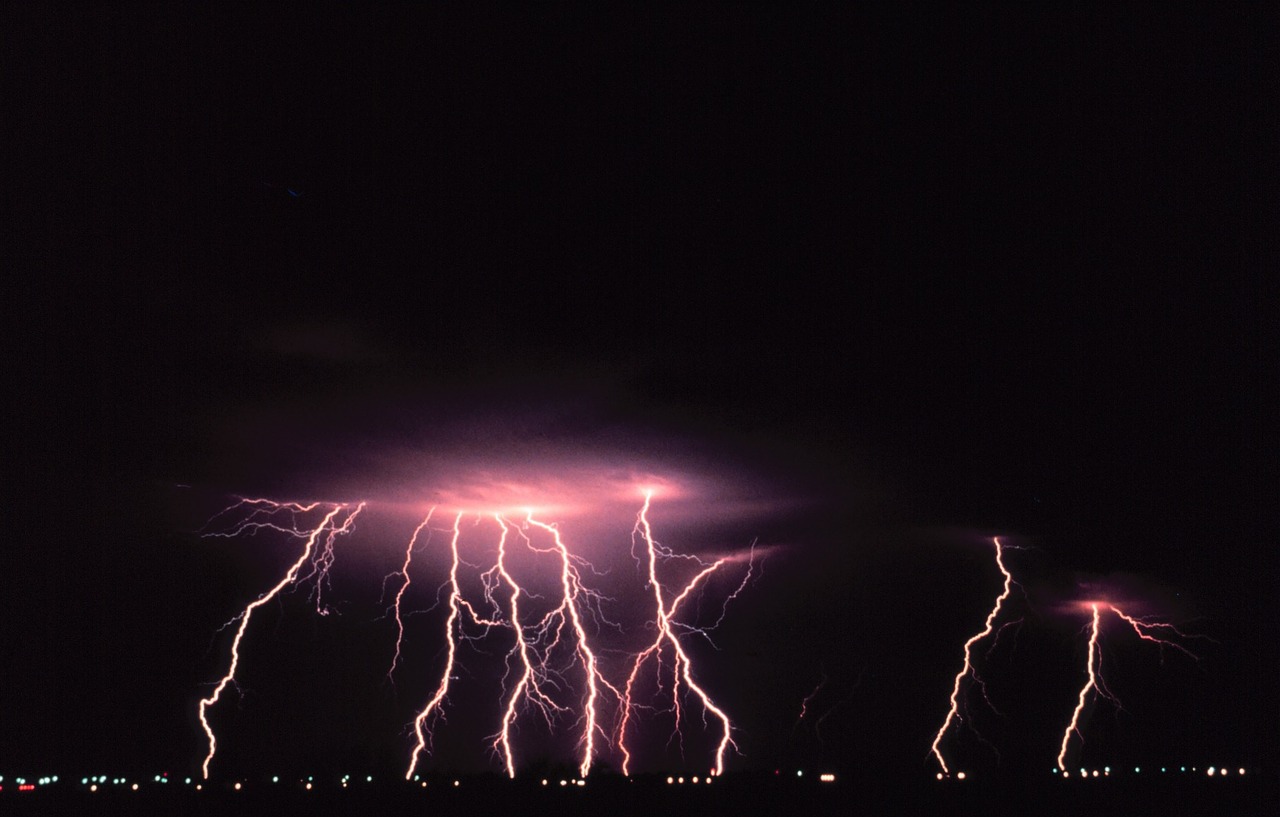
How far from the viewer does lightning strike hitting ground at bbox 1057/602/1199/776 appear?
11289 mm

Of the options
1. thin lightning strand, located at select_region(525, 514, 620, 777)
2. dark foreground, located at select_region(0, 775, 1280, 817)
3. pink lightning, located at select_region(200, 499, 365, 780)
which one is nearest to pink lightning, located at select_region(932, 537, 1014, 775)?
dark foreground, located at select_region(0, 775, 1280, 817)

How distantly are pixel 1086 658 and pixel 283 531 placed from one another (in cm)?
1078

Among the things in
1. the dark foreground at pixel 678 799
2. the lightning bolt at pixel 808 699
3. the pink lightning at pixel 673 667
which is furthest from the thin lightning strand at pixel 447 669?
the lightning bolt at pixel 808 699

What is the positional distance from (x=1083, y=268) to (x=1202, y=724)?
10341mm

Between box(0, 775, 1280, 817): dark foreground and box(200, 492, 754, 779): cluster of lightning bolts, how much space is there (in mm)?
3214

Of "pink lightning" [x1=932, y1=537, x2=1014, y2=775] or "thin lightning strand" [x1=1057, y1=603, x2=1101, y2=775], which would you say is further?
"thin lightning strand" [x1=1057, y1=603, x2=1101, y2=775]

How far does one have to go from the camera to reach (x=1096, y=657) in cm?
1145

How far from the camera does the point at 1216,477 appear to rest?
7.55 metres

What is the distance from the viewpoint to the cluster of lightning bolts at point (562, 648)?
998 centimetres

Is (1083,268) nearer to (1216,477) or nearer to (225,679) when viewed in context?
(1216,477)

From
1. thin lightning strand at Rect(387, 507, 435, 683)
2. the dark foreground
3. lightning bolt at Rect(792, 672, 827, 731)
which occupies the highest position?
thin lightning strand at Rect(387, 507, 435, 683)

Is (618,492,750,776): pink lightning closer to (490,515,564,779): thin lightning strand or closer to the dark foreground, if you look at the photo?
(490,515,564,779): thin lightning strand

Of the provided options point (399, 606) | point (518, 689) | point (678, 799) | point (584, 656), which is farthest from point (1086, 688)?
point (399, 606)

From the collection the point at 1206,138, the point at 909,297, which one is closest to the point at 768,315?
the point at 909,297
